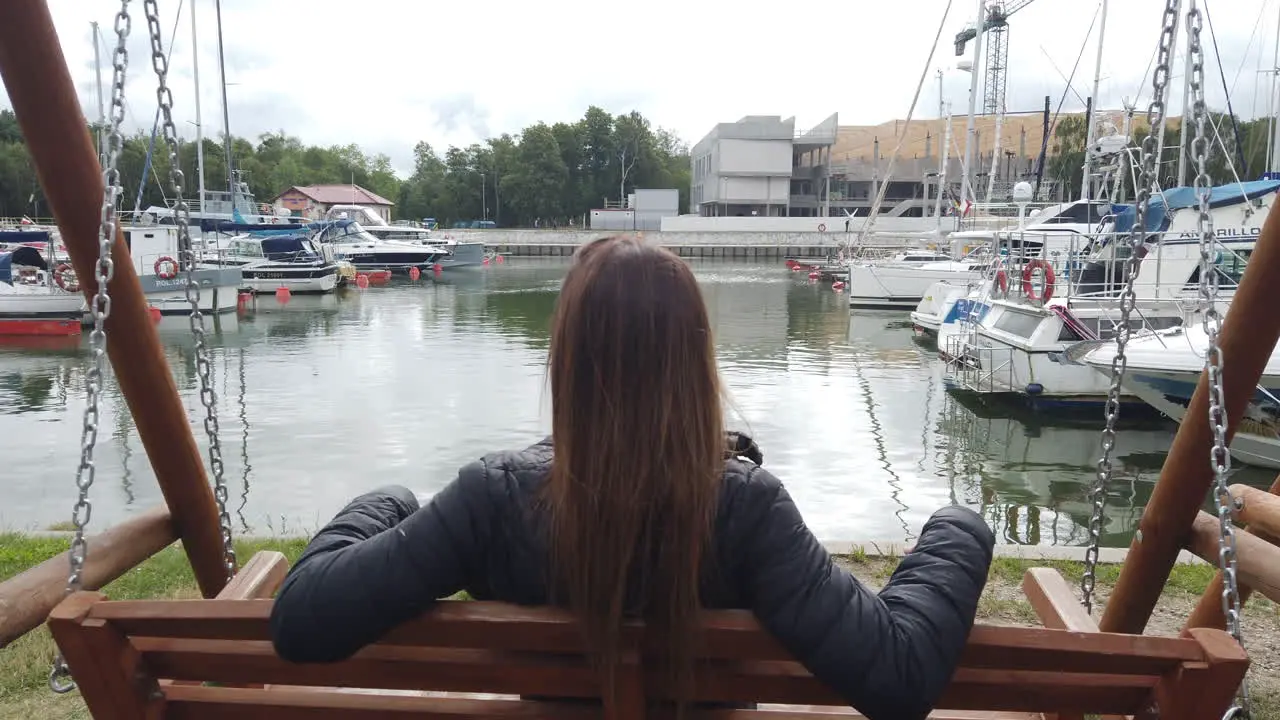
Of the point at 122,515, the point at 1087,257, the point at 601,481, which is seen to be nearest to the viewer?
the point at 601,481

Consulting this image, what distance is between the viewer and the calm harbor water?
8.73 m

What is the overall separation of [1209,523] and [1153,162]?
3.56 ft

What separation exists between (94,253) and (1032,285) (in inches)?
579

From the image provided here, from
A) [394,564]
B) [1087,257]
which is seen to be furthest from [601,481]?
[1087,257]

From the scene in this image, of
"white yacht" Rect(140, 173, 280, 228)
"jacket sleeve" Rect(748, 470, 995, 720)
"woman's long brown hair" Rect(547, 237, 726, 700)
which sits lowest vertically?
"jacket sleeve" Rect(748, 470, 995, 720)

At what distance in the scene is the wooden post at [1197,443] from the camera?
2.37m

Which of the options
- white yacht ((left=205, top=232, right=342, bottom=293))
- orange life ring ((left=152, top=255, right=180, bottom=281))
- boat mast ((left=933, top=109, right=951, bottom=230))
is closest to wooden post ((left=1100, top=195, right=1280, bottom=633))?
orange life ring ((left=152, top=255, right=180, bottom=281))

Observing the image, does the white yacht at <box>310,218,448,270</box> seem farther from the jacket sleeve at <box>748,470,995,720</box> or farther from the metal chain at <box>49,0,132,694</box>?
the jacket sleeve at <box>748,470,995,720</box>

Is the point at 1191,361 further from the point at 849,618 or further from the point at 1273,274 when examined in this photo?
the point at 849,618

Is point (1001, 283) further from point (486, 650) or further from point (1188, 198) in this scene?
point (486, 650)

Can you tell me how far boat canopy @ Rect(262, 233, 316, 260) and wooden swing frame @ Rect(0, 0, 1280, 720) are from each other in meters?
34.0

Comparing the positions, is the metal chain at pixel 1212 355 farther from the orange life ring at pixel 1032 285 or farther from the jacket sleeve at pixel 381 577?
the orange life ring at pixel 1032 285

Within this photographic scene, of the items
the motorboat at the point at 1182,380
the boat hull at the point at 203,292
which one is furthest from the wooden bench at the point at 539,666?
the boat hull at the point at 203,292

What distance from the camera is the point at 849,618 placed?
162cm
